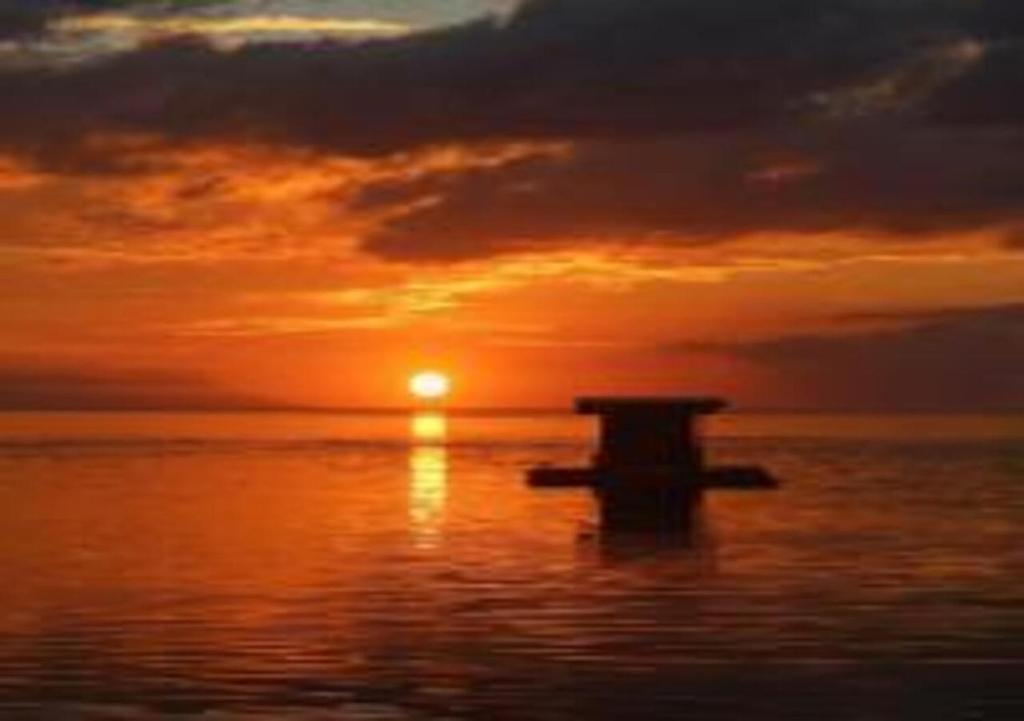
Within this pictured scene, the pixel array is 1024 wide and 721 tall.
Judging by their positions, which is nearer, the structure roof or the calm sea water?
the calm sea water

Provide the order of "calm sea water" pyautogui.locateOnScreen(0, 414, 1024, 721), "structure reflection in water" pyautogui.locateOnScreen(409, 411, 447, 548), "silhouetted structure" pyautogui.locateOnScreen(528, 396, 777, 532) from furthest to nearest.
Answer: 1. "silhouetted structure" pyautogui.locateOnScreen(528, 396, 777, 532)
2. "structure reflection in water" pyautogui.locateOnScreen(409, 411, 447, 548)
3. "calm sea water" pyautogui.locateOnScreen(0, 414, 1024, 721)

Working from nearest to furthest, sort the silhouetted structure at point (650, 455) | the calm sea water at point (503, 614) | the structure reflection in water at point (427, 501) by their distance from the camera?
1. the calm sea water at point (503, 614)
2. the structure reflection in water at point (427, 501)
3. the silhouetted structure at point (650, 455)

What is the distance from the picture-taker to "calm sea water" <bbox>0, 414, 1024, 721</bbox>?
3550cm

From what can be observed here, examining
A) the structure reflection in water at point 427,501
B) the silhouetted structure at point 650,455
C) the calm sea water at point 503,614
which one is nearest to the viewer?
the calm sea water at point 503,614

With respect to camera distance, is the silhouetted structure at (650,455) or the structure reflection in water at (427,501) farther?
the silhouetted structure at (650,455)

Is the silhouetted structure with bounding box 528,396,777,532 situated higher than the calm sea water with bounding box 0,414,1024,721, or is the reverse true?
the silhouetted structure with bounding box 528,396,777,532

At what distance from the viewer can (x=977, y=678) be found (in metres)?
38.1

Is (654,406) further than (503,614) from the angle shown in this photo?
Yes

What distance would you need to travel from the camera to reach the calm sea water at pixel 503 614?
116ft

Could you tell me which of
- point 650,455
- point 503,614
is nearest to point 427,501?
point 650,455

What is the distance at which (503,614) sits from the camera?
165ft

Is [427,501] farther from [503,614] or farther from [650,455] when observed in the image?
[503,614]

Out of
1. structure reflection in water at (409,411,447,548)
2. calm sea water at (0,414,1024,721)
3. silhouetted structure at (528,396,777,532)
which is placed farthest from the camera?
silhouetted structure at (528,396,777,532)

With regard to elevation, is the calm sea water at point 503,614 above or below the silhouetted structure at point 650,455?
below
